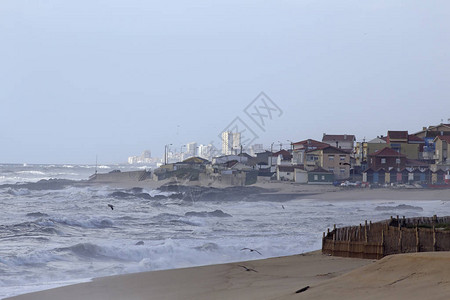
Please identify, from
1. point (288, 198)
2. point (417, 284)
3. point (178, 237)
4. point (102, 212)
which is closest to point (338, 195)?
point (288, 198)

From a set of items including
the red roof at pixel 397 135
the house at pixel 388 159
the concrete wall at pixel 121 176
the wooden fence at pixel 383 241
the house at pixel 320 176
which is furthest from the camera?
the concrete wall at pixel 121 176

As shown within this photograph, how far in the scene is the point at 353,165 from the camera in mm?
65625

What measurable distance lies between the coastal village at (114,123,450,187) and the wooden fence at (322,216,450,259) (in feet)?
140

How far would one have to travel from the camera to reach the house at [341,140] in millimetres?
75925

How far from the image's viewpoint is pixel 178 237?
24.5 m

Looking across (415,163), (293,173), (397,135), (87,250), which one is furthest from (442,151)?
(87,250)

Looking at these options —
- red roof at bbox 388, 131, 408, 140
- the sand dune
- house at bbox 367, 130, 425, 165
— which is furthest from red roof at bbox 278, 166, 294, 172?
the sand dune

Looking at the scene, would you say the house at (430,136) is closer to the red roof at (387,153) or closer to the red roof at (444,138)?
the red roof at (444,138)

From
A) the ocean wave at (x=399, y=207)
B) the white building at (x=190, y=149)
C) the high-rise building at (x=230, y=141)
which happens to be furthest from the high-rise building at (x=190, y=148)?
the ocean wave at (x=399, y=207)

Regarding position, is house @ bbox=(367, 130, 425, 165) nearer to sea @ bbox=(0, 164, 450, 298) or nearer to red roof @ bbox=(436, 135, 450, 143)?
red roof @ bbox=(436, 135, 450, 143)

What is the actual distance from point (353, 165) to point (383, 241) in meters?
50.4

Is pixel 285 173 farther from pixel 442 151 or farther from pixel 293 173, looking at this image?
pixel 442 151

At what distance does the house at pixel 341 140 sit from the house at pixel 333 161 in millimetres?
10838

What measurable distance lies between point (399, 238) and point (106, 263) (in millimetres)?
7765
